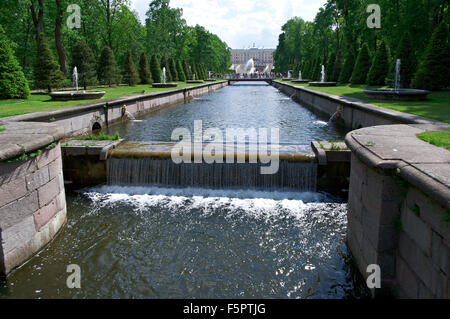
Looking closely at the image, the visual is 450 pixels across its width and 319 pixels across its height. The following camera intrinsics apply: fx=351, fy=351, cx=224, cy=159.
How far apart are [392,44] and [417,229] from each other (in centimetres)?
3382

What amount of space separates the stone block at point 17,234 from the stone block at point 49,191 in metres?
0.46

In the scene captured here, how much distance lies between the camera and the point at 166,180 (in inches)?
371

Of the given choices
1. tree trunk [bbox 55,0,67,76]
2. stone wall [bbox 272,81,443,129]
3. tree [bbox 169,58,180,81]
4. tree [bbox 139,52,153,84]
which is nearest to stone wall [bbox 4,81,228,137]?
stone wall [bbox 272,81,443,129]

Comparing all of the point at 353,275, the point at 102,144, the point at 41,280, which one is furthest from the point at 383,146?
the point at 102,144

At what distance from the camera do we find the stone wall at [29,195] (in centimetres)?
532

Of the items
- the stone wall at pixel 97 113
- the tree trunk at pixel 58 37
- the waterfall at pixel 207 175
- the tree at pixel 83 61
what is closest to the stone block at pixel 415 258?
the waterfall at pixel 207 175

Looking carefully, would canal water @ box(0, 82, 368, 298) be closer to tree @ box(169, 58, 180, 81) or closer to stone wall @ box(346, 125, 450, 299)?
stone wall @ box(346, 125, 450, 299)

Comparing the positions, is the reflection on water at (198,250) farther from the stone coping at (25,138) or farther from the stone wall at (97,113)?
the stone wall at (97,113)

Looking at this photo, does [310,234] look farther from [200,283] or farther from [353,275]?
[200,283]

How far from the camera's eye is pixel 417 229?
389 centimetres

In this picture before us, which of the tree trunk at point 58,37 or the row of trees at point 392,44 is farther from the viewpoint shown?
the tree trunk at point 58,37

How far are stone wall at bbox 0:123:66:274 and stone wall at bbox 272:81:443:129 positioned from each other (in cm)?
897

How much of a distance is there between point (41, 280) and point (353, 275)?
15.8ft

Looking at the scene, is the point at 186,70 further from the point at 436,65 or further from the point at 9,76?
the point at 436,65
